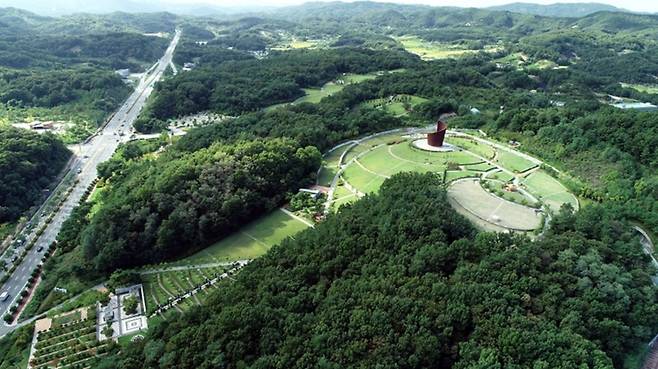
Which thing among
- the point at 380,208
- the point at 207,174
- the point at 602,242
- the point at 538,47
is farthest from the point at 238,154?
the point at 538,47

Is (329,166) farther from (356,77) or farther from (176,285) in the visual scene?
(356,77)

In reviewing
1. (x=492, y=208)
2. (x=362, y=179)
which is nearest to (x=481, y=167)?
(x=492, y=208)

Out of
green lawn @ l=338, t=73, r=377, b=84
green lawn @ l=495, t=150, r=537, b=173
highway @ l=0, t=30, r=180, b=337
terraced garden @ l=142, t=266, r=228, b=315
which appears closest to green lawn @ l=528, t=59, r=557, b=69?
green lawn @ l=338, t=73, r=377, b=84

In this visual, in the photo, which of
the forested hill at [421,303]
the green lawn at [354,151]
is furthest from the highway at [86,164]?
the green lawn at [354,151]

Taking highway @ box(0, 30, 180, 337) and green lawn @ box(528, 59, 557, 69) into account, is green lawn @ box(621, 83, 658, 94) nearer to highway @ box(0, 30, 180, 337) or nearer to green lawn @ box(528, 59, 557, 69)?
green lawn @ box(528, 59, 557, 69)

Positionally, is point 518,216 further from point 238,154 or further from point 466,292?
point 238,154

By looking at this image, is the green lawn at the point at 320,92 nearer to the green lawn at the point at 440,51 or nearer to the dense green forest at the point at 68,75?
the dense green forest at the point at 68,75
